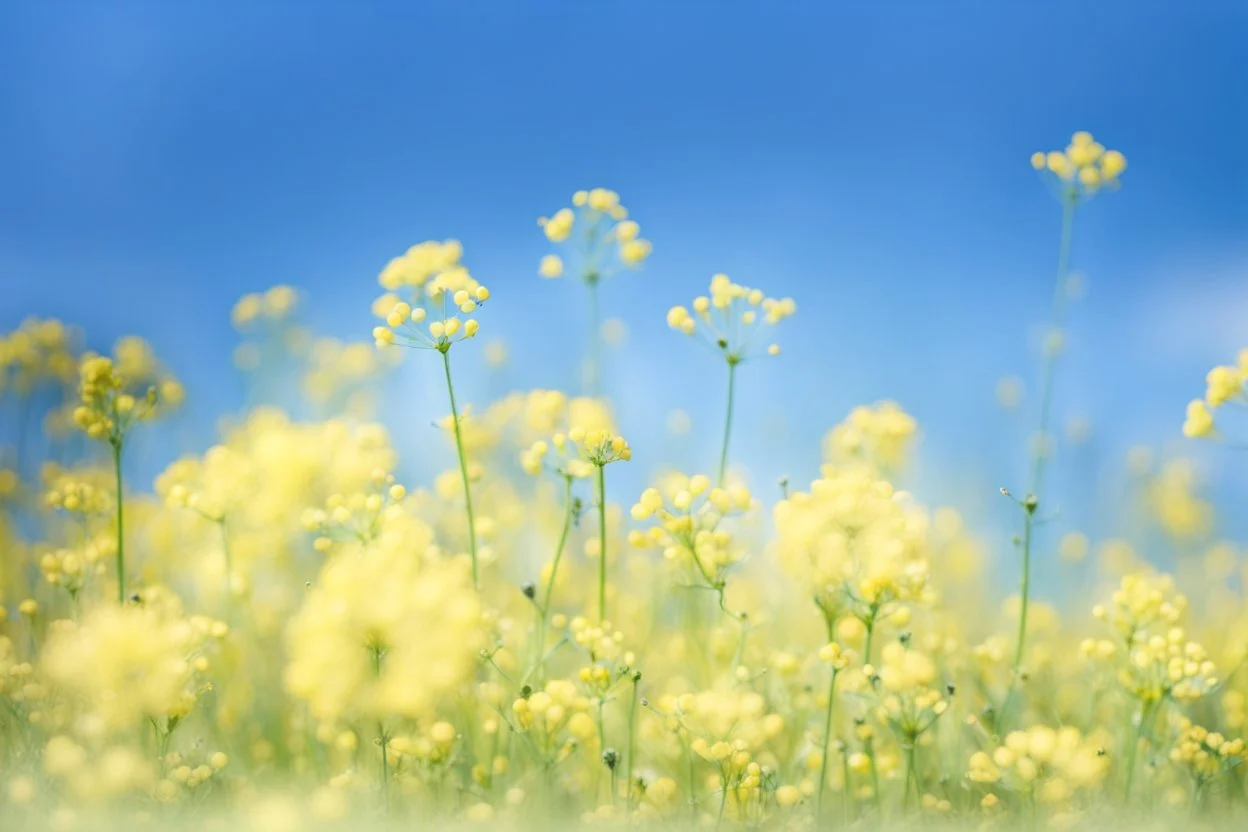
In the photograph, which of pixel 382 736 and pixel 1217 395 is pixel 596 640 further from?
pixel 1217 395

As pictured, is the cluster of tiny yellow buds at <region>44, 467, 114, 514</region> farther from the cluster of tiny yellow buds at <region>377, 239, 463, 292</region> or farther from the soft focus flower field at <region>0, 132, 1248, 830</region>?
the cluster of tiny yellow buds at <region>377, 239, 463, 292</region>

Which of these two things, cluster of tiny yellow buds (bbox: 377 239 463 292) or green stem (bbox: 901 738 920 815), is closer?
green stem (bbox: 901 738 920 815)

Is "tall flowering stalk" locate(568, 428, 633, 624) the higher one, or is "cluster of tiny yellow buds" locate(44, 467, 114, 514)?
"tall flowering stalk" locate(568, 428, 633, 624)

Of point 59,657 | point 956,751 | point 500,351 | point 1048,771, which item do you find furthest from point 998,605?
point 59,657

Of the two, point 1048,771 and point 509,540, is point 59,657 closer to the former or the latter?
point 509,540

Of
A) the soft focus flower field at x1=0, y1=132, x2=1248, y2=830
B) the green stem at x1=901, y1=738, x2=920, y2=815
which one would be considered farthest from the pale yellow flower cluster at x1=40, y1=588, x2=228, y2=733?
the green stem at x1=901, y1=738, x2=920, y2=815

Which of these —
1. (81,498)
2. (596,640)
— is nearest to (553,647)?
(596,640)
